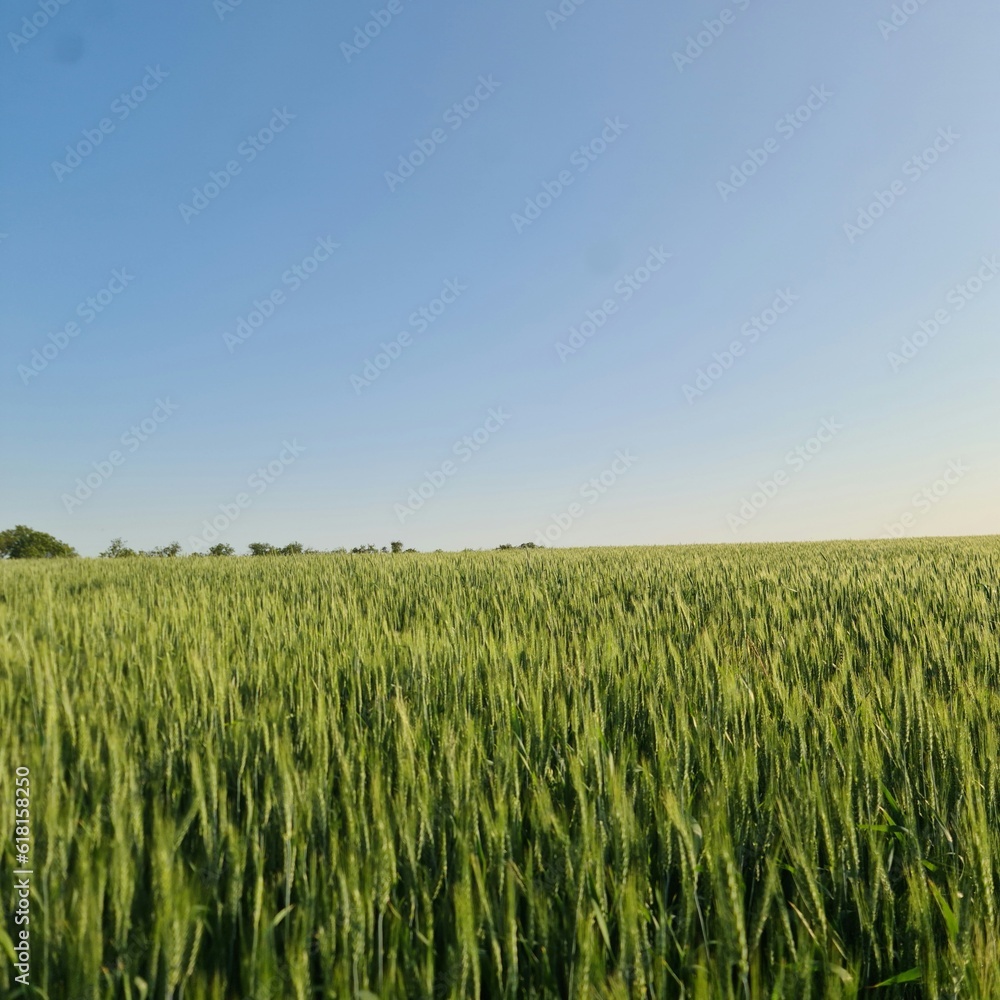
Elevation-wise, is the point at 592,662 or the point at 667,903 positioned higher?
the point at 592,662

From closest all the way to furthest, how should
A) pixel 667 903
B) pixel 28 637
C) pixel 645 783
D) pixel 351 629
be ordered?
pixel 667 903
pixel 645 783
pixel 28 637
pixel 351 629

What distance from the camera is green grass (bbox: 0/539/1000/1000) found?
792mm

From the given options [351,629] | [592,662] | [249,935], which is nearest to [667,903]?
[249,935]

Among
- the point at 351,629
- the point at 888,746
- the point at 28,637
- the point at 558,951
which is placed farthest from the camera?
the point at 351,629

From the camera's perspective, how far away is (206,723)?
1604 millimetres

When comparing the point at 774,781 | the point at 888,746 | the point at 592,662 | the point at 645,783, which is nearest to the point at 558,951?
the point at 645,783

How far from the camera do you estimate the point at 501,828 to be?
94cm

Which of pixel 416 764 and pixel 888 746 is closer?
pixel 416 764

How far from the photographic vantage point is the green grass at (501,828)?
31.2 inches

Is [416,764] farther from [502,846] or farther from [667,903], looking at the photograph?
[667,903]

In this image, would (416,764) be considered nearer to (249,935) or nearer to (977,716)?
(249,935)

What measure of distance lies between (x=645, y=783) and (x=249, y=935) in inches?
27.6

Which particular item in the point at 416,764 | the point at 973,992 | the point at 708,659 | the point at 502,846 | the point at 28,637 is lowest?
the point at 973,992

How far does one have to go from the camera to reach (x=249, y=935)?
92 cm
